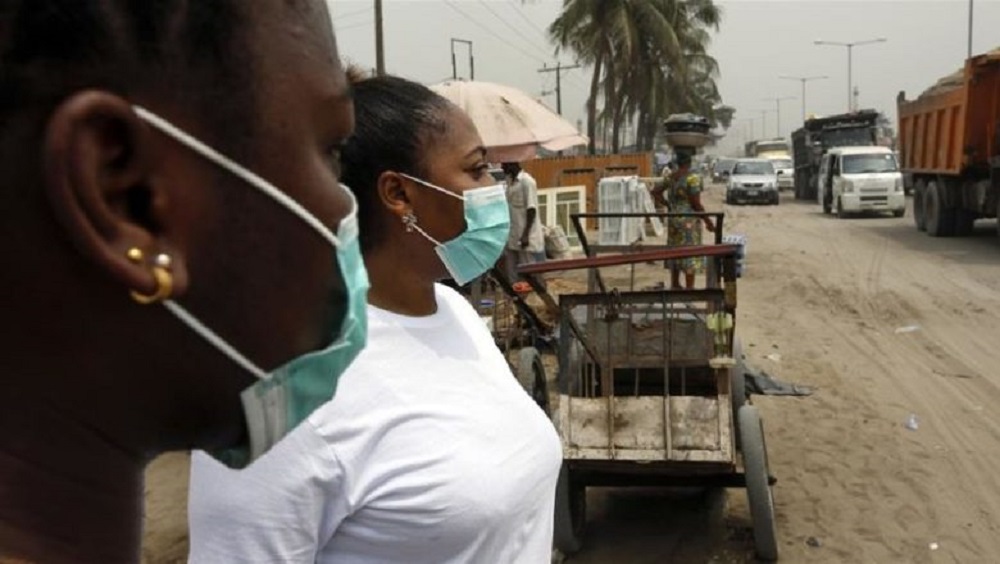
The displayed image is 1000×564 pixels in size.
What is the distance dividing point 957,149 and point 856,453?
12064 mm

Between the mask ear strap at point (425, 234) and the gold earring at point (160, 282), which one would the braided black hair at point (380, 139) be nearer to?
the mask ear strap at point (425, 234)

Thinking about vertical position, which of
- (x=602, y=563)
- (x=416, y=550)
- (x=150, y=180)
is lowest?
(x=602, y=563)

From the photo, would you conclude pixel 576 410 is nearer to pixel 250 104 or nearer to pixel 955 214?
pixel 250 104

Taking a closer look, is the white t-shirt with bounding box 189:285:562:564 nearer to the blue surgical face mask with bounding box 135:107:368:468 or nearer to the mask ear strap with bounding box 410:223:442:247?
the mask ear strap with bounding box 410:223:442:247

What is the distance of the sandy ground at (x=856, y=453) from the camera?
4.56 metres

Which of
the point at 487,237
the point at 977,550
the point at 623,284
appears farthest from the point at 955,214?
the point at 487,237

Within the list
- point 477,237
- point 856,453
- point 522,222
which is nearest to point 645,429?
point 856,453

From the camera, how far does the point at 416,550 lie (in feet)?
4.60

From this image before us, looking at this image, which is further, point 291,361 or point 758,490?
point 758,490

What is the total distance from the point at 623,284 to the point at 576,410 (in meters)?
7.90

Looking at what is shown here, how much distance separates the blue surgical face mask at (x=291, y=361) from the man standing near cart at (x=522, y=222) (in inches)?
350

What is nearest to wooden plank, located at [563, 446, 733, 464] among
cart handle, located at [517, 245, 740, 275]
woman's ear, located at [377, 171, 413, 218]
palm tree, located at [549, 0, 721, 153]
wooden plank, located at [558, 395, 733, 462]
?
wooden plank, located at [558, 395, 733, 462]

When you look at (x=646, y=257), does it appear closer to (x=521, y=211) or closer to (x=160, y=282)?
(x=160, y=282)

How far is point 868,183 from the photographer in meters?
22.6
